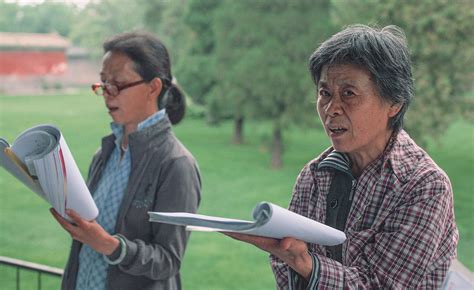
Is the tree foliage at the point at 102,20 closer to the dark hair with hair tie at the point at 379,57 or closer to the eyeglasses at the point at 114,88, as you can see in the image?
the eyeglasses at the point at 114,88

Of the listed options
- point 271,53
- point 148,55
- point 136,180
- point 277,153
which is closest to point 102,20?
point 277,153

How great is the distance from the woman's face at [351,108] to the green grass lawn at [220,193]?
13.4 ft

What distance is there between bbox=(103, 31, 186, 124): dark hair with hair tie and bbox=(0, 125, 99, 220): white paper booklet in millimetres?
356

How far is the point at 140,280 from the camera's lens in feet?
4.38

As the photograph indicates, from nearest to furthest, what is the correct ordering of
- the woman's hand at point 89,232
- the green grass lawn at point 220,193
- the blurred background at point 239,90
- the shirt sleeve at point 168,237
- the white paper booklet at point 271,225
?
the white paper booklet at point 271,225
the woman's hand at point 89,232
the shirt sleeve at point 168,237
the blurred background at point 239,90
the green grass lawn at point 220,193

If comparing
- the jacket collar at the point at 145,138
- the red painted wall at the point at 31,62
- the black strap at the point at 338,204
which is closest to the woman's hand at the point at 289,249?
the black strap at the point at 338,204

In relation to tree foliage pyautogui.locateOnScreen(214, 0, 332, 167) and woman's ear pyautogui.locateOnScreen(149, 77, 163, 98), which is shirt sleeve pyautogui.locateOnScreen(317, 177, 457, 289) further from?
tree foliage pyautogui.locateOnScreen(214, 0, 332, 167)

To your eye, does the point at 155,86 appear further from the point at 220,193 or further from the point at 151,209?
the point at 220,193

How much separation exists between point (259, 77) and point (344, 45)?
6.91m

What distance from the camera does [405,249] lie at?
0.84m

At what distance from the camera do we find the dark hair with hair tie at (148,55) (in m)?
1.40

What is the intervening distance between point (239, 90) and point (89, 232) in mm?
6965

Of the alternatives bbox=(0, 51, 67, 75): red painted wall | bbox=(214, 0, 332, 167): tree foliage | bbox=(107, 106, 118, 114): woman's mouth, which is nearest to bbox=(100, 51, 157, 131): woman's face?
bbox=(107, 106, 118, 114): woman's mouth

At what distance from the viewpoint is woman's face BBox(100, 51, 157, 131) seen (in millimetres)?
1386
